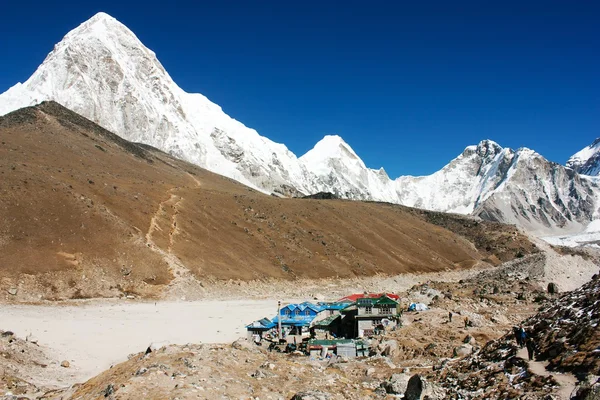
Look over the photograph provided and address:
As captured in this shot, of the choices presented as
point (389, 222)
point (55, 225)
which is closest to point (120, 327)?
point (55, 225)

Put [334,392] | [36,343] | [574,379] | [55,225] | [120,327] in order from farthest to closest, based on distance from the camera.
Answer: [55,225] → [120,327] → [36,343] → [334,392] → [574,379]

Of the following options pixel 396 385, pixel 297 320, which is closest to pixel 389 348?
pixel 396 385

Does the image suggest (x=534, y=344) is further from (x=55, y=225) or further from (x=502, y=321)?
(x=55, y=225)

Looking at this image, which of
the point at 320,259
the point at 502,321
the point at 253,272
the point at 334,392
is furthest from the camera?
the point at 320,259

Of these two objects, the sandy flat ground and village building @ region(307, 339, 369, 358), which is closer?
village building @ region(307, 339, 369, 358)

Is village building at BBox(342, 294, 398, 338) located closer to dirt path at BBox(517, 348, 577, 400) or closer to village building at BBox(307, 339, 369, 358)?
village building at BBox(307, 339, 369, 358)

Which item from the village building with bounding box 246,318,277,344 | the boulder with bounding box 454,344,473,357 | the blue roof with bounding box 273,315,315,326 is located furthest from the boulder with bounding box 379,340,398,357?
the village building with bounding box 246,318,277,344
